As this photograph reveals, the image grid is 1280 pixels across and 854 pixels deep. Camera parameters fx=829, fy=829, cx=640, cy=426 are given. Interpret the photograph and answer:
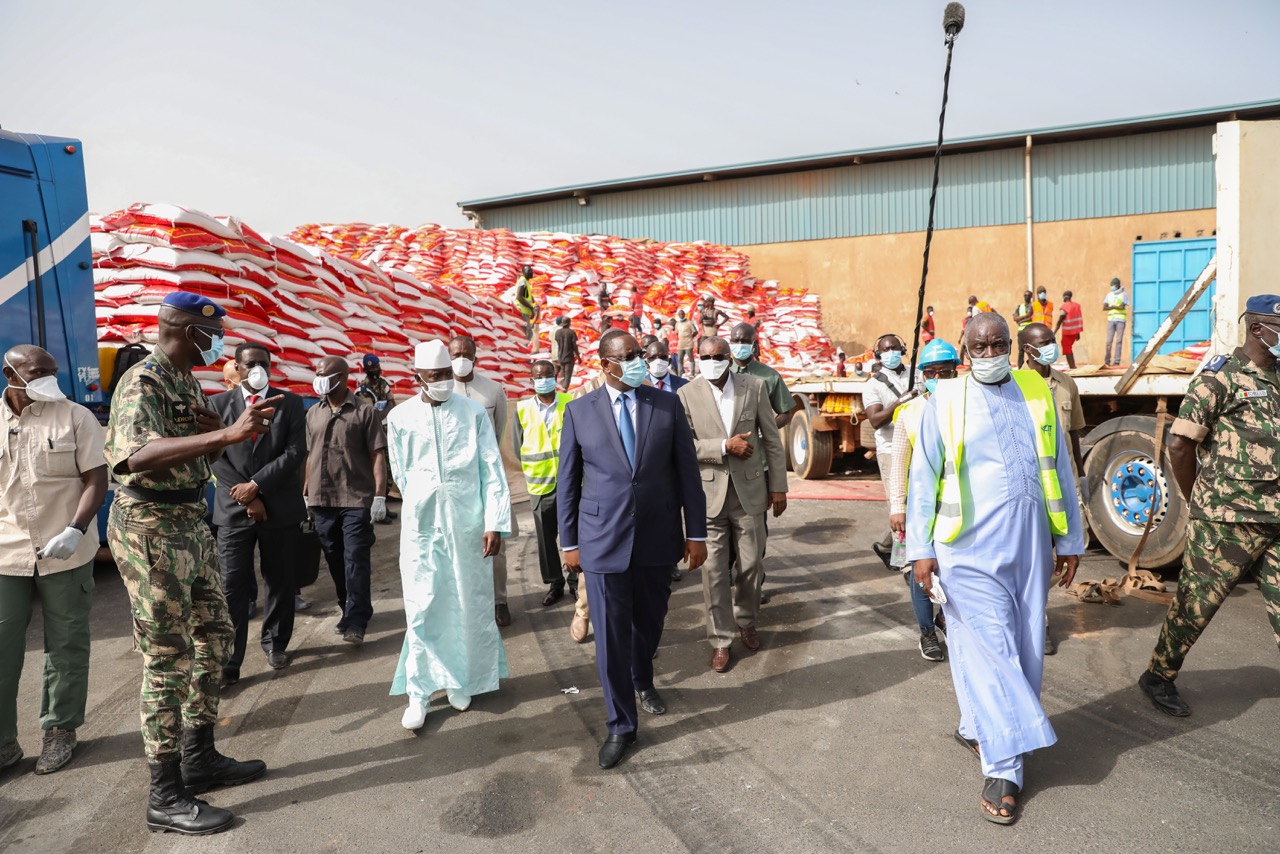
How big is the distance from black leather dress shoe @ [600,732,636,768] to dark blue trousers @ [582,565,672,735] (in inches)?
0.9

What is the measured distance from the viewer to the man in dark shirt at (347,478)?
5.32 meters

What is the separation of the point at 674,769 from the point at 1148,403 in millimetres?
5328

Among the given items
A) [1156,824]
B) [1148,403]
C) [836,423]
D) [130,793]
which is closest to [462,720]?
[130,793]

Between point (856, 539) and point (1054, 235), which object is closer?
point (856, 539)

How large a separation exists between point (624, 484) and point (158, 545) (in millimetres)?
1882

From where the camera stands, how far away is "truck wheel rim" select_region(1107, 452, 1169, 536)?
595 centimetres

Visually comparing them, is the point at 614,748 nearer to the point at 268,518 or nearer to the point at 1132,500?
the point at 268,518

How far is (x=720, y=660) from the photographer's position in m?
4.64

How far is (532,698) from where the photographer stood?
171 inches

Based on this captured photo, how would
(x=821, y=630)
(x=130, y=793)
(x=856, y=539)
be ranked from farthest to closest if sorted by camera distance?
(x=856, y=539)
(x=821, y=630)
(x=130, y=793)

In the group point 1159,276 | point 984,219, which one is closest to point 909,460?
point 1159,276

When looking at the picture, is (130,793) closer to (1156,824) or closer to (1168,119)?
(1156,824)

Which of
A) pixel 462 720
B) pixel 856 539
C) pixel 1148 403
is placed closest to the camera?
pixel 462 720

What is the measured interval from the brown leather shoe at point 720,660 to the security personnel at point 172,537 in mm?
2442
